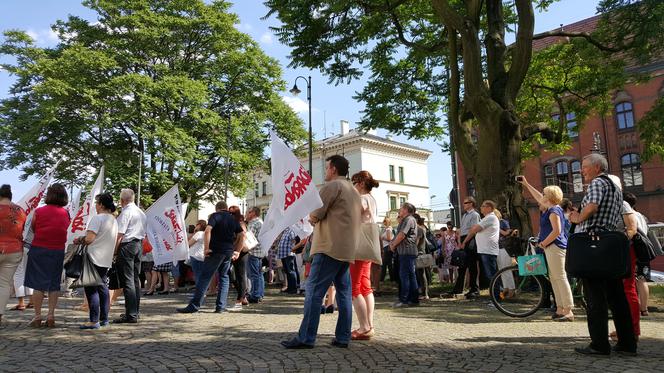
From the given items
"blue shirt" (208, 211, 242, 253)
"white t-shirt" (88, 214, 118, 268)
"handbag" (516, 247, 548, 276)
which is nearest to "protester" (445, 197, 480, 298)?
"handbag" (516, 247, 548, 276)

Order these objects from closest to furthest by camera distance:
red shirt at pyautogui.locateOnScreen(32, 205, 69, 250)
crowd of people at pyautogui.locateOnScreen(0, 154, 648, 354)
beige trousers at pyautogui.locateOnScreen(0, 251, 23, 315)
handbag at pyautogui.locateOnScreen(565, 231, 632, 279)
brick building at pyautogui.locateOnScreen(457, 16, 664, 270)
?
handbag at pyautogui.locateOnScreen(565, 231, 632, 279), crowd of people at pyautogui.locateOnScreen(0, 154, 648, 354), beige trousers at pyautogui.locateOnScreen(0, 251, 23, 315), red shirt at pyautogui.locateOnScreen(32, 205, 69, 250), brick building at pyautogui.locateOnScreen(457, 16, 664, 270)

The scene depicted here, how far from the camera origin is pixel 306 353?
5047mm

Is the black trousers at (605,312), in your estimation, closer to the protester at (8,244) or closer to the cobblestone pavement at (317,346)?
the cobblestone pavement at (317,346)

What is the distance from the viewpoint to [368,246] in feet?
19.2

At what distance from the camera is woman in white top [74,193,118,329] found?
23.5ft

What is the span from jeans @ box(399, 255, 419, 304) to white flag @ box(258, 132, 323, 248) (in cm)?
411

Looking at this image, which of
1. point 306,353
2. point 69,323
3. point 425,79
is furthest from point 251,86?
point 306,353

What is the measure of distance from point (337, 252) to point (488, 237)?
518 cm

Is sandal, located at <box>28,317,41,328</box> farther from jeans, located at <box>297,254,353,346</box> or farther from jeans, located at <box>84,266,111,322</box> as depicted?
jeans, located at <box>297,254,353,346</box>

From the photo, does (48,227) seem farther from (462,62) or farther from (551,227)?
(462,62)

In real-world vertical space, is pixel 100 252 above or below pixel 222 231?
below

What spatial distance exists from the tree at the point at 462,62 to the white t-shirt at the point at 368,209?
5355 millimetres

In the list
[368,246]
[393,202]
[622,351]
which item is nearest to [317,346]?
[368,246]

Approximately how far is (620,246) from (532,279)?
10.6ft
